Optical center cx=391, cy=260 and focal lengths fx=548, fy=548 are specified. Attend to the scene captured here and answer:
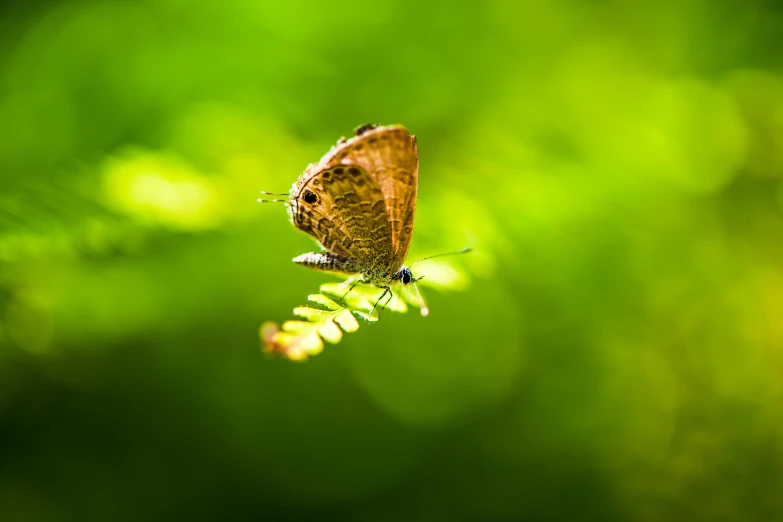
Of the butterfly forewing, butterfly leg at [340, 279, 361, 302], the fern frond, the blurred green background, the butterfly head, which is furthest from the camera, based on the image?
the blurred green background

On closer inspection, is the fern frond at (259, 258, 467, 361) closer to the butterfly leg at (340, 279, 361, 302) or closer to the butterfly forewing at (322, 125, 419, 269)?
the butterfly leg at (340, 279, 361, 302)

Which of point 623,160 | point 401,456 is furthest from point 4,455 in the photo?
point 623,160

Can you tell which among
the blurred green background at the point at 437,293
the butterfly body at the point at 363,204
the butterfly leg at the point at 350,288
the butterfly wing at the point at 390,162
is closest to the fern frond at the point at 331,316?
the butterfly leg at the point at 350,288

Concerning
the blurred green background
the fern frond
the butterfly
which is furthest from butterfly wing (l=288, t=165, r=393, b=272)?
the blurred green background

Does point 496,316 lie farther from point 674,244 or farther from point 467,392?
point 674,244

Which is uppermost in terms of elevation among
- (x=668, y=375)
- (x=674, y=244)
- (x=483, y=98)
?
(x=483, y=98)

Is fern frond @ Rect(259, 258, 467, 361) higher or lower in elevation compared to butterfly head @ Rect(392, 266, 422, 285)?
lower
